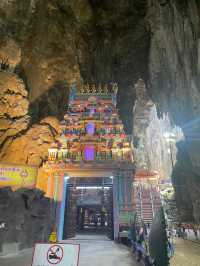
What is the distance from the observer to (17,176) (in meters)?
15.9

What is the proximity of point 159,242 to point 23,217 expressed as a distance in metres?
8.11

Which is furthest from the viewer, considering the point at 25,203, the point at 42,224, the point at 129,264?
the point at 42,224

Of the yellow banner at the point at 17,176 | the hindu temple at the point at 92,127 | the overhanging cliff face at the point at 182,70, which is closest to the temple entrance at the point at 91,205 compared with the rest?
the hindu temple at the point at 92,127

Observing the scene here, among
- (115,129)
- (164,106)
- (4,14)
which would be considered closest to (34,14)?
(4,14)

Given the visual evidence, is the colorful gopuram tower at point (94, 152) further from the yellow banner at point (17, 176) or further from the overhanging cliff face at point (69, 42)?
the overhanging cliff face at point (69, 42)

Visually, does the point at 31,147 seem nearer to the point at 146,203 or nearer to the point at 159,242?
the point at 146,203

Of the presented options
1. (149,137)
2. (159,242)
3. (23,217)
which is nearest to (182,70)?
(159,242)

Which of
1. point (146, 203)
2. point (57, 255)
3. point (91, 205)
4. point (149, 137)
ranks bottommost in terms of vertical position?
point (57, 255)

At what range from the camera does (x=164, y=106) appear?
24031mm

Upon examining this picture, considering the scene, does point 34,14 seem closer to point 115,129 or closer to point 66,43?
point 66,43

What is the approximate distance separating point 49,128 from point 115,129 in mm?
6704

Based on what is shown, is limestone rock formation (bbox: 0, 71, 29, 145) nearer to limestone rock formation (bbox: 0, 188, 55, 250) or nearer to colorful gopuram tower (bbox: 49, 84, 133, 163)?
colorful gopuram tower (bbox: 49, 84, 133, 163)

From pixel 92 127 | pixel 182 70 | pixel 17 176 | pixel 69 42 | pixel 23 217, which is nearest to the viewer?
pixel 23 217

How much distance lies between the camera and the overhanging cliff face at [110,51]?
16.1 metres
